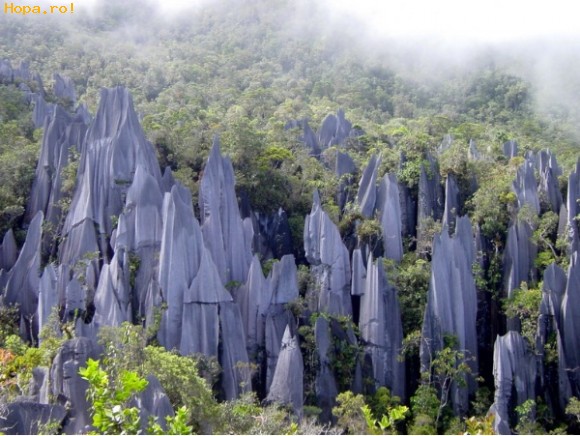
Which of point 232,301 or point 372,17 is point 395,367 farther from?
point 372,17

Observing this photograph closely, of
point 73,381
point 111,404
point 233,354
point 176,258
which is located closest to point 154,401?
point 73,381

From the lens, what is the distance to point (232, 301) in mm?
18969

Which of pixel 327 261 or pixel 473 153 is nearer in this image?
pixel 327 261

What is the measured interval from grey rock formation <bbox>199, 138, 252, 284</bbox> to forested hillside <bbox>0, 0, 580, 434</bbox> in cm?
6

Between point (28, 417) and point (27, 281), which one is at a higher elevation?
point (27, 281)

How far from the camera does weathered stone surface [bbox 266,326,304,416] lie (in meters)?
16.4

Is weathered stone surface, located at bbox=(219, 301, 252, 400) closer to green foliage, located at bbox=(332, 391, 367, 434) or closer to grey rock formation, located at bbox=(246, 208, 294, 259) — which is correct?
green foliage, located at bbox=(332, 391, 367, 434)

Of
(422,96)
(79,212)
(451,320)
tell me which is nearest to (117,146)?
(79,212)

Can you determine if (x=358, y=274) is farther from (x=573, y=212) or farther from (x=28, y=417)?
(x=28, y=417)

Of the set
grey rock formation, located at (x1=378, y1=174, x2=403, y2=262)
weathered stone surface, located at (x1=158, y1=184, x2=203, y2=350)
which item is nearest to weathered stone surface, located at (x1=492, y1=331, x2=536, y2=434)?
grey rock formation, located at (x1=378, y1=174, x2=403, y2=262)

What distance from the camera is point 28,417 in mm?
11039

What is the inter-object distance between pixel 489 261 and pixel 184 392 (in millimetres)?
13624

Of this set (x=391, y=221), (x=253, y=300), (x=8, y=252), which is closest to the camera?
(x=253, y=300)

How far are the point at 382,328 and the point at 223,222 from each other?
5.80 m
